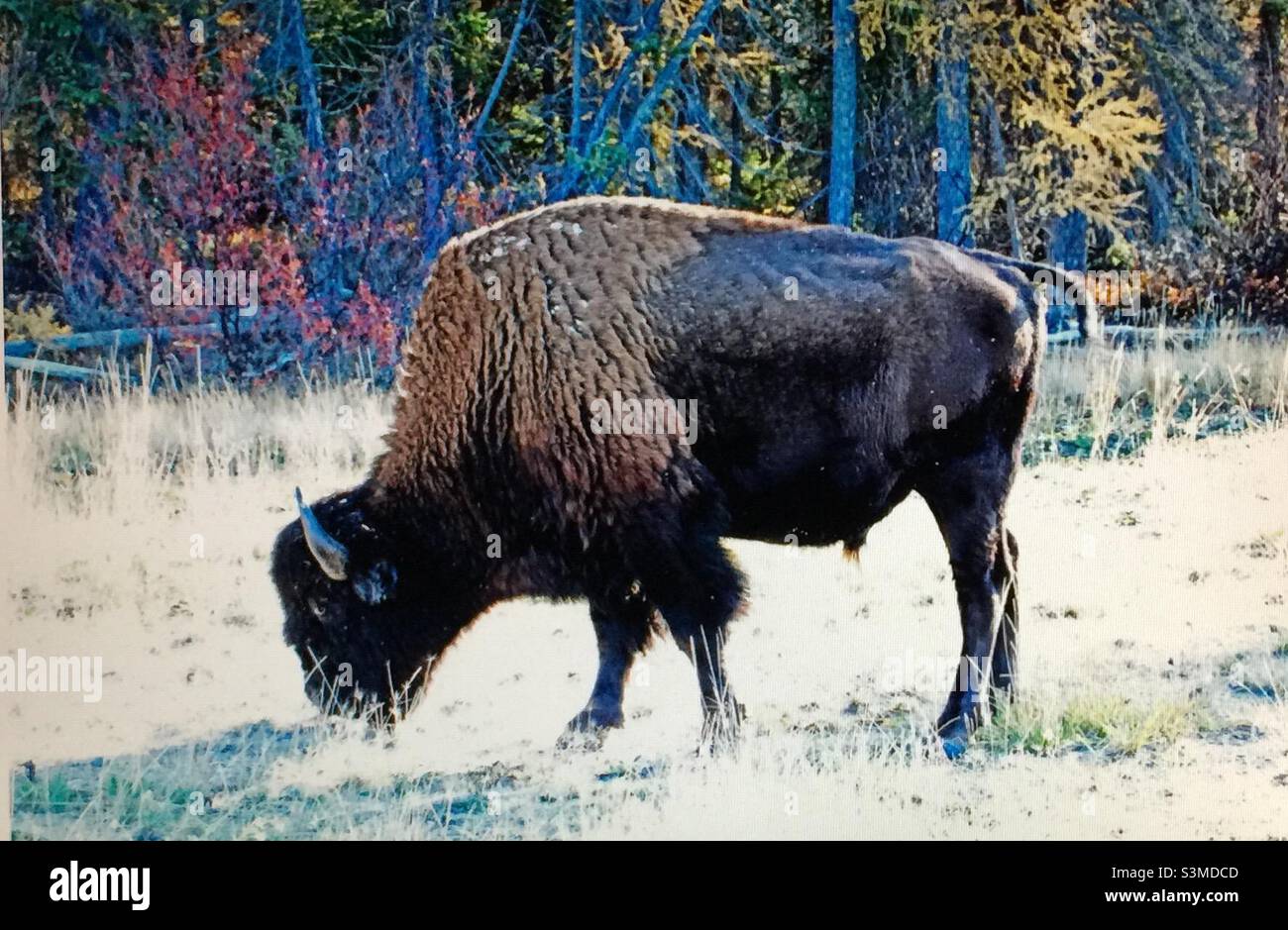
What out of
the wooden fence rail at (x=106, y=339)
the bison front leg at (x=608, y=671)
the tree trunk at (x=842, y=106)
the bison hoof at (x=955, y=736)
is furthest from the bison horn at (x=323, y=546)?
the tree trunk at (x=842, y=106)

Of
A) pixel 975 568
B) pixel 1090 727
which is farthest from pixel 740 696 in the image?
pixel 1090 727

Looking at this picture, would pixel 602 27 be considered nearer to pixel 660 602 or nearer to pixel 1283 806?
pixel 660 602

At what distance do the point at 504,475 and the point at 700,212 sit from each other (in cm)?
87

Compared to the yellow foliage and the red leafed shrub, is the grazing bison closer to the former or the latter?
the red leafed shrub

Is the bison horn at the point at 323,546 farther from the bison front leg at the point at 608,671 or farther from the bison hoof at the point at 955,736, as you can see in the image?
the bison hoof at the point at 955,736

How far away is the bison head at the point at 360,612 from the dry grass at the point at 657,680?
0.10m

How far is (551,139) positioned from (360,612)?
1.57 m

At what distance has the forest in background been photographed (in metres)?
4.46

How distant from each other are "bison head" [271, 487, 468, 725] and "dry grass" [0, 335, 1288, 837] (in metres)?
0.10

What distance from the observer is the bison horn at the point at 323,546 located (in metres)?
3.83

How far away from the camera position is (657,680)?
13.7ft

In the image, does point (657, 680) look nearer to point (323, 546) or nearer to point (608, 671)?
point (608, 671)

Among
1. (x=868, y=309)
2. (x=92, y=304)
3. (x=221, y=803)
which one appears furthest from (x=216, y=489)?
(x=868, y=309)

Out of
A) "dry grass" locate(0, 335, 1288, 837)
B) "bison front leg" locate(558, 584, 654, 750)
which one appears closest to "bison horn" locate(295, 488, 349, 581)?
"dry grass" locate(0, 335, 1288, 837)
